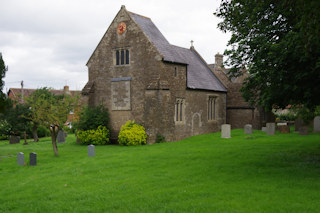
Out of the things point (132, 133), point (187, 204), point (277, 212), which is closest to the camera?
point (277, 212)

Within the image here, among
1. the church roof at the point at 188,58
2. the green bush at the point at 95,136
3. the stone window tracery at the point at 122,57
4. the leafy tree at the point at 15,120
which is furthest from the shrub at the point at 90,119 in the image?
the leafy tree at the point at 15,120

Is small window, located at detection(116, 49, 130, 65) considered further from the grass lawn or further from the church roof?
the grass lawn

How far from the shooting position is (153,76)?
28.4 m

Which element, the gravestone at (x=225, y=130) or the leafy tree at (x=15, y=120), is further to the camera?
the leafy tree at (x=15, y=120)

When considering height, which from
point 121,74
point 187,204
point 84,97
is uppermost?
point 121,74

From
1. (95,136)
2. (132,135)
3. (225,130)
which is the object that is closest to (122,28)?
(132,135)

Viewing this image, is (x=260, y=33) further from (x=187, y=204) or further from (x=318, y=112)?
(x=318, y=112)

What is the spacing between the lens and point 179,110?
30141mm

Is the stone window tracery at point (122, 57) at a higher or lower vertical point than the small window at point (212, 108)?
higher

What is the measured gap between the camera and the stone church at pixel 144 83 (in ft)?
92.4

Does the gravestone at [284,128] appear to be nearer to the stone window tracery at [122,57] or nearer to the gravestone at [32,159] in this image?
the stone window tracery at [122,57]

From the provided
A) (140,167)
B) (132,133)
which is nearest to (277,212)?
(140,167)

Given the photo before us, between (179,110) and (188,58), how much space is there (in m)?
8.58

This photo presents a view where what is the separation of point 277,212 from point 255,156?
9.19 m
